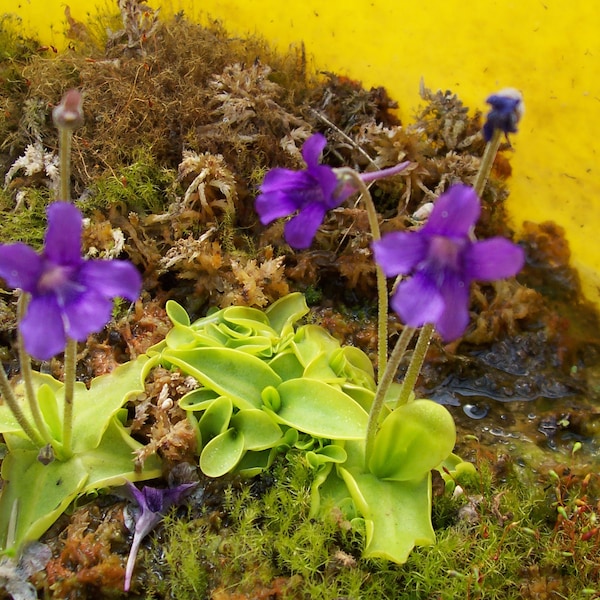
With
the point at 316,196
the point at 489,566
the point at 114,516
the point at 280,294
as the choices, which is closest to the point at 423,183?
the point at 280,294

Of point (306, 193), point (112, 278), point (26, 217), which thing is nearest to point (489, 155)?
point (306, 193)

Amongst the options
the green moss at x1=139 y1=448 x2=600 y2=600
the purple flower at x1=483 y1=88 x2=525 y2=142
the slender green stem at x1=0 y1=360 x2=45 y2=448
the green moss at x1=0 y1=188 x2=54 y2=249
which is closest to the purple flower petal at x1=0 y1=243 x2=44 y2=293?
the slender green stem at x1=0 y1=360 x2=45 y2=448

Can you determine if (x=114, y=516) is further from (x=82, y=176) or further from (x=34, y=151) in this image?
(x=34, y=151)

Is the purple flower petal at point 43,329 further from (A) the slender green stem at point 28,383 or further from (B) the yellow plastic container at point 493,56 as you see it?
(B) the yellow plastic container at point 493,56

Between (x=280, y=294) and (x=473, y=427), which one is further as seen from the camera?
(x=280, y=294)

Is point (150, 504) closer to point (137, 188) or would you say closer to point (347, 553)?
point (347, 553)
